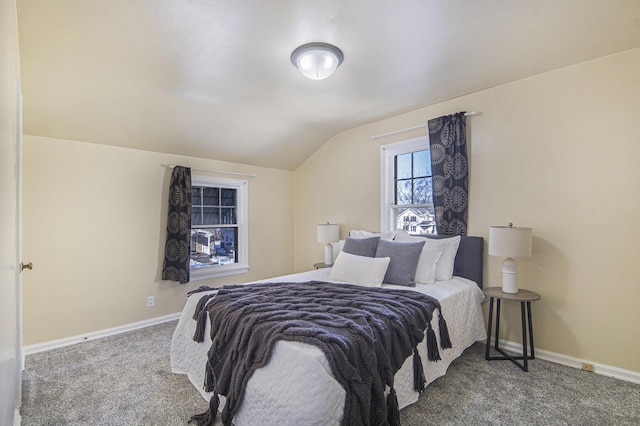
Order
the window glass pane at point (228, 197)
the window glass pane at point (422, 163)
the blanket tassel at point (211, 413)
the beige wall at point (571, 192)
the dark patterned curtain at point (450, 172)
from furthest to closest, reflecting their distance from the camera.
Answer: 1. the window glass pane at point (228, 197)
2. the window glass pane at point (422, 163)
3. the dark patterned curtain at point (450, 172)
4. the beige wall at point (571, 192)
5. the blanket tassel at point (211, 413)

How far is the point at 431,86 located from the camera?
2945 mm

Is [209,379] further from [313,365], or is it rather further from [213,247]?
[213,247]

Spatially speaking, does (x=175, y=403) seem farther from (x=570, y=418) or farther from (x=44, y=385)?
(x=570, y=418)

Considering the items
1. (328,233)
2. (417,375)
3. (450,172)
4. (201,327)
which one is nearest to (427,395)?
(417,375)

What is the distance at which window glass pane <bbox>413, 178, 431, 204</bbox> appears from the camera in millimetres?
3504

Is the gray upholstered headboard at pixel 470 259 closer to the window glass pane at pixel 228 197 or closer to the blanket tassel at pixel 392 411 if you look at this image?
the blanket tassel at pixel 392 411

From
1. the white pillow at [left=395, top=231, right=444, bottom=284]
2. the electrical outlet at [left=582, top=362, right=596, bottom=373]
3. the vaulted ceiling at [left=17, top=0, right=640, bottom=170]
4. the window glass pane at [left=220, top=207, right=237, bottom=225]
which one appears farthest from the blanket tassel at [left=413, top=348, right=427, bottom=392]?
the window glass pane at [left=220, top=207, right=237, bottom=225]

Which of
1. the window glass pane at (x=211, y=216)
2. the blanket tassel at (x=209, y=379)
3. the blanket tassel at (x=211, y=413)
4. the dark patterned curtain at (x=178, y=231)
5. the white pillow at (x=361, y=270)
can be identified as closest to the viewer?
the blanket tassel at (x=211, y=413)

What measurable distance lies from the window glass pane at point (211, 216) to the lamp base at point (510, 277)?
11.4 feet

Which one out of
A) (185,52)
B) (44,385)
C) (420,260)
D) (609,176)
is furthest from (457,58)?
(44,385)

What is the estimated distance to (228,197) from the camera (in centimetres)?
447

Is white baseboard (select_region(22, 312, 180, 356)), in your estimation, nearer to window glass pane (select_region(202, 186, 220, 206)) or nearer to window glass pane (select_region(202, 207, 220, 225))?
window glass pane (select_region(202, 207, 220, 225))

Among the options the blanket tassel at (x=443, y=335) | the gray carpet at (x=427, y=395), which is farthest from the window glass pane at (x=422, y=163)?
the gray carpet at (x=427, y=395)

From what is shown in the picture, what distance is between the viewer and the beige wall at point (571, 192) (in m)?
2.35
